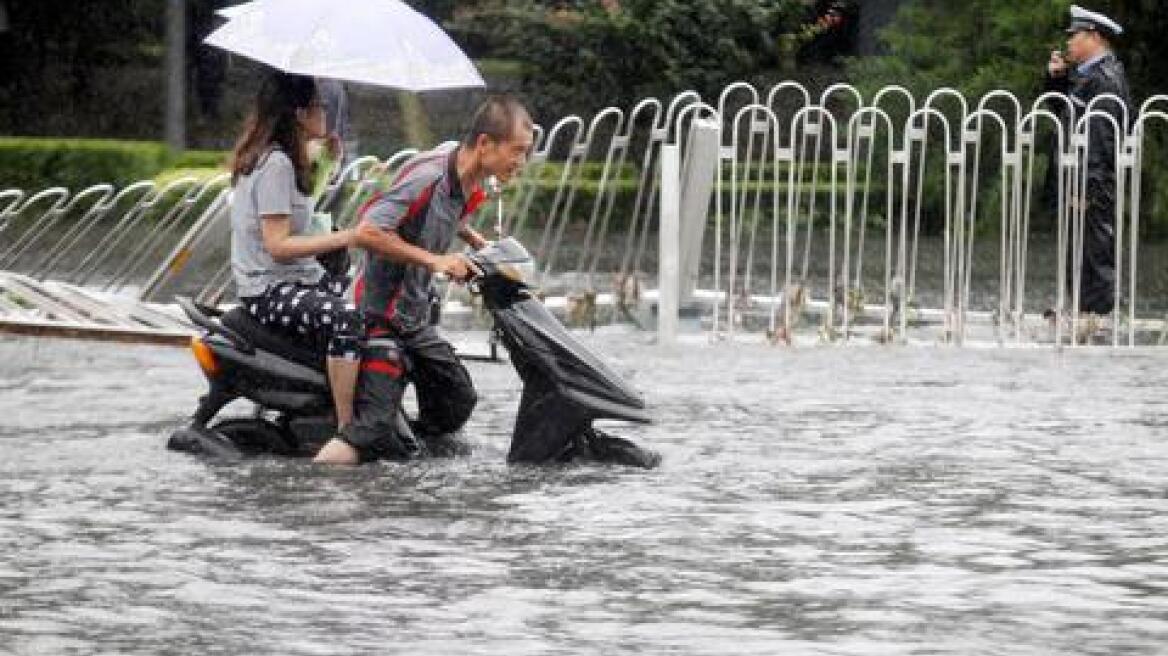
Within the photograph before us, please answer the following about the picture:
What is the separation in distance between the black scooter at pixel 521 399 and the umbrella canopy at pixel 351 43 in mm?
1017

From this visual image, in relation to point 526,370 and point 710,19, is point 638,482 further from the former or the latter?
point 710,19

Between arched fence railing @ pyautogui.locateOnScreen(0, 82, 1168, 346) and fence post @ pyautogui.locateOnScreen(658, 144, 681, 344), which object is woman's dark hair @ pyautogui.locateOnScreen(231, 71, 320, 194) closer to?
arched fence railing @ pyautogui.locateOnScreen(0, 82, 1168, 346)

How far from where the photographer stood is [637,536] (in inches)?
407

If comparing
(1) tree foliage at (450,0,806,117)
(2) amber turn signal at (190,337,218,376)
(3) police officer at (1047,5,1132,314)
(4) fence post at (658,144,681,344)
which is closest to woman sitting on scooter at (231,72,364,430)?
(2) amber turn signal at (190,337,218,376)

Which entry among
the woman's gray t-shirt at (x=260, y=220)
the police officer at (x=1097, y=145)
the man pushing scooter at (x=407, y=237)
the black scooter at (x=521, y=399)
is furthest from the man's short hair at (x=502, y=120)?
the police officer at (x=1097, y=145)

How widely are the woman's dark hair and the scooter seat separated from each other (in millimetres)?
526

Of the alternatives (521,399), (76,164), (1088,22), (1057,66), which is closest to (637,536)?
(521,399)

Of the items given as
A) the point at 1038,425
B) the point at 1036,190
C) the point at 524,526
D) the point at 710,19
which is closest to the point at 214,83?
the point at 710,19

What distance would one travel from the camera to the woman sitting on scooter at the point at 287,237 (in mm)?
11930

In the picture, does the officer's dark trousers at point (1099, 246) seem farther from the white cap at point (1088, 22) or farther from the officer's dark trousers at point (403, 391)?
the officer's dark trousers at point (403, 391)

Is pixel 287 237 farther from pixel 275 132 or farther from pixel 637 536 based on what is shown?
pixel 637 536

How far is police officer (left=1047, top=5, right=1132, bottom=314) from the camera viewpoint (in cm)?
1847

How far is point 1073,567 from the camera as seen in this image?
980 centimetres

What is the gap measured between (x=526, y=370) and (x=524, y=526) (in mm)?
1548
